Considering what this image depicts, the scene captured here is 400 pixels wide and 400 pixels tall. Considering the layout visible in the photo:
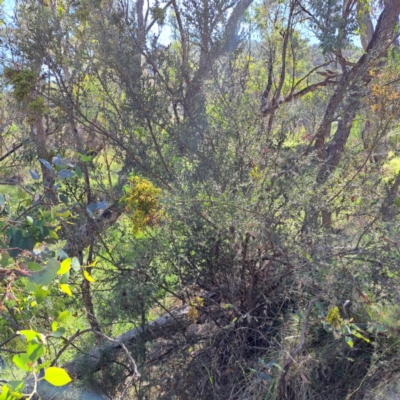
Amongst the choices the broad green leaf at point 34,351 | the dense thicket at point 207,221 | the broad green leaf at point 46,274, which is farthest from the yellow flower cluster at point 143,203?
the broad green leaf at point 34,351

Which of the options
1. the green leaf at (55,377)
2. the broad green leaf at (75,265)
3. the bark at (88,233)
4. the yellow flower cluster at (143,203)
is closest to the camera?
→ the green leaf at (55,377)

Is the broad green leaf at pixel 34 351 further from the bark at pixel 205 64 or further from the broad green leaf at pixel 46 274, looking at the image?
the bark at pixel 205 64

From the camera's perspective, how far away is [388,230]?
274 centimetres

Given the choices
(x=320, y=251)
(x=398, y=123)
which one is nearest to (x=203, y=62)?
(x=398, y=123)

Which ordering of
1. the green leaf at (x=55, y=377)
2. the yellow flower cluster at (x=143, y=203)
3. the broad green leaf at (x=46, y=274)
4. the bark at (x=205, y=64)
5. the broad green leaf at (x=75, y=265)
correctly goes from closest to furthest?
the green leaf at (x=55, y=377), the broad green leaf at (x=46, y=274), the broad green leaf at (x=75, y=265), the yellow flower cluster at (x=143, y=203), the bark at (x=205, y=64)

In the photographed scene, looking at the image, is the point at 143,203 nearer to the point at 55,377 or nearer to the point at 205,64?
the point at 55,377

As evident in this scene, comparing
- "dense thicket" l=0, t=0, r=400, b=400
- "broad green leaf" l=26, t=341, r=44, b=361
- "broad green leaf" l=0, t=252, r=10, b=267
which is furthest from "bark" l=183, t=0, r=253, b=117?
"broad green leaf" l=26, t=341, r=44, b=361

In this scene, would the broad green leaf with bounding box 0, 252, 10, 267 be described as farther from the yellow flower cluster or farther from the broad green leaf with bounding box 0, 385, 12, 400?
the yellow flower cluster

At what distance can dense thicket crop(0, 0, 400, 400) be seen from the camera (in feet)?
8.19

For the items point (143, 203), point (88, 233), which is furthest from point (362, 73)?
point (88, 233)

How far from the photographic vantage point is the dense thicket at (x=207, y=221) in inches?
98.3

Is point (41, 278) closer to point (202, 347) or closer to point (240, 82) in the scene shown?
point (202, 347)

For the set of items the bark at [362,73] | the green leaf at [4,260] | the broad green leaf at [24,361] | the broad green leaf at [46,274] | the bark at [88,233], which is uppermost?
the bark at [362,73]

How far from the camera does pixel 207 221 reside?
274 cm
